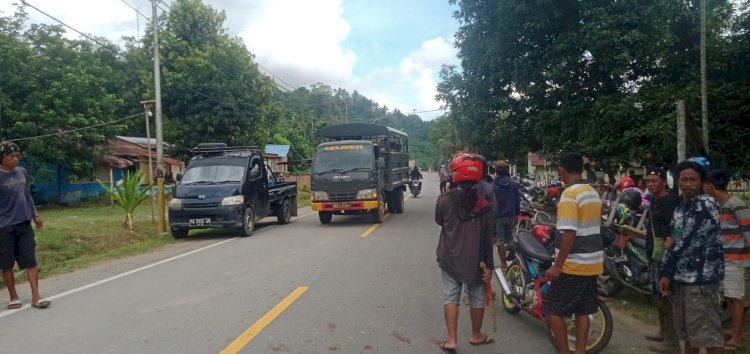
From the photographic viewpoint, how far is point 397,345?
4.89m

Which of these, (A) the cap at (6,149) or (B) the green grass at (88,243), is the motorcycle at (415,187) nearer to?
(B) the green grass at (88,243)

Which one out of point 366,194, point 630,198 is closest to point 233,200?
point 366,194

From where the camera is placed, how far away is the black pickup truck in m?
12.6

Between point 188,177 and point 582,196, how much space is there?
11.5 metres

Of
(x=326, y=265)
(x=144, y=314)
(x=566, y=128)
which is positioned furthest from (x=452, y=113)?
(x=144, y=314)

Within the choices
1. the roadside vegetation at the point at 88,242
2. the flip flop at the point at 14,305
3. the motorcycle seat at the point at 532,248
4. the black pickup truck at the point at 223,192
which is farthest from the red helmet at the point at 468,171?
the black pickup truck at the point at 223,192

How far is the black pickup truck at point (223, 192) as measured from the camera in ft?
41.3

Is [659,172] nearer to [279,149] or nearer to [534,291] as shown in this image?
[534,291]

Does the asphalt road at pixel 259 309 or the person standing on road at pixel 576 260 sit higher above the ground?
the person standing on road at pixel 576 260

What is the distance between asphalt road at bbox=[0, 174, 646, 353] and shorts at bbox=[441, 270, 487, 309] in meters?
0.44

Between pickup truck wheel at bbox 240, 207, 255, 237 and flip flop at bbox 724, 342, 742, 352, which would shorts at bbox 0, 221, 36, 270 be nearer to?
pickup truck wheel at bbox 240, 207, 255, 237

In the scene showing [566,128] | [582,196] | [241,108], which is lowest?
[582,196]

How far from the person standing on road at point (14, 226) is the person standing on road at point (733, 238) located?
7.34 m

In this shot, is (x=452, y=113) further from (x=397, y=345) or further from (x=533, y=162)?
(x=533, y=162)
